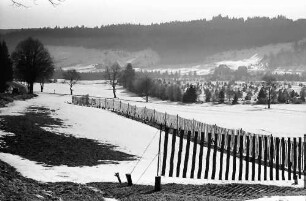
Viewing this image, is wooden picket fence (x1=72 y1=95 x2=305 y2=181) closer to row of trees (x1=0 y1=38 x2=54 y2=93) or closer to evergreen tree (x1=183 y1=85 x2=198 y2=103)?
row of trees (x1=0 y1=38 x2=54 y2=93)

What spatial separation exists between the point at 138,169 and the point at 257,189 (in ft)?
19.9

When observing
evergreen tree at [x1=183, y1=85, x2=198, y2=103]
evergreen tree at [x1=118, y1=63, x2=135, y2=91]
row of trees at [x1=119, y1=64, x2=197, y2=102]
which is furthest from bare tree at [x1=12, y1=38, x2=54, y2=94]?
evergreen tree at [x1=118, y1=63, x2=135, y2=91]

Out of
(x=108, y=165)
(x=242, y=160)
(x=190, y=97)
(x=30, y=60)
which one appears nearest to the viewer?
(x=242, y=160)

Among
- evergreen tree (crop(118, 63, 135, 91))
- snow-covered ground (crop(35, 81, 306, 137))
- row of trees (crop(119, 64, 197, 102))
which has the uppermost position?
evergreen tree (crop(118, 63, 135, 91))

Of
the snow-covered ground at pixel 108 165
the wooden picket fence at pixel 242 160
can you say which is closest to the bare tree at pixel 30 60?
the snow-covered ground at pixel 108 165

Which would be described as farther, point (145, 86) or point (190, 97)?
point (145, 86)

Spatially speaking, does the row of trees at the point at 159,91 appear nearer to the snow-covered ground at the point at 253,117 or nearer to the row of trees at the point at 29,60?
the snow-covered ground at the point at 253,117

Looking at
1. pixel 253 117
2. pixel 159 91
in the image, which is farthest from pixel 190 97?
pixel 253 117

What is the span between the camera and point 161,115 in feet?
124

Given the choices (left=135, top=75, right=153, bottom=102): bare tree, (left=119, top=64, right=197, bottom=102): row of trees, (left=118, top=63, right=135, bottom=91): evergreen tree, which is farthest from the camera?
(left=118, top=63, right=135, bottom=91): evergreen tree

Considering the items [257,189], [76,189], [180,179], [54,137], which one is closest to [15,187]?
[76,189]

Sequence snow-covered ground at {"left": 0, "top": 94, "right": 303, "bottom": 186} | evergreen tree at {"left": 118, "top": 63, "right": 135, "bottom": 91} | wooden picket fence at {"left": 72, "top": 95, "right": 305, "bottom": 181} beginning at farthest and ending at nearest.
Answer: evergreen tree at {"left": 118, "top": 63, "right": 135, "bottom": 91} < snow-covered ground at {"left": 0, "top": 94, "right": 303, "bottom": 186} < wooden picket fence at {"left": 72, "top": 95, "right": 305, "bottom": 181}

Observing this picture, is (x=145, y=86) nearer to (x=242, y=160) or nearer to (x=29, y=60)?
(x=29, y=60)

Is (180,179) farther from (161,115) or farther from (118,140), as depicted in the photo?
(161,115)
